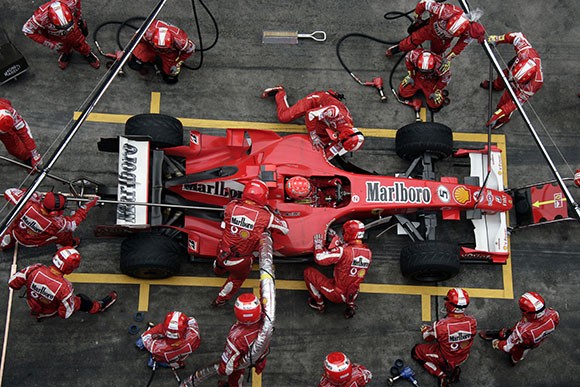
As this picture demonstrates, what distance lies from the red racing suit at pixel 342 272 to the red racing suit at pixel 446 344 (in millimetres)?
1176

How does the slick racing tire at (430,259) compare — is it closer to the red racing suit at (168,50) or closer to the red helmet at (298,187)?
the red helmet at (298,187)

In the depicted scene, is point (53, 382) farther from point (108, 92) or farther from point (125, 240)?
point (108, 92)

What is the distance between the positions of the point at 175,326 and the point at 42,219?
227 centimetres

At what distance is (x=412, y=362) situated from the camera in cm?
945

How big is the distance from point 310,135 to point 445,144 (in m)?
2.00

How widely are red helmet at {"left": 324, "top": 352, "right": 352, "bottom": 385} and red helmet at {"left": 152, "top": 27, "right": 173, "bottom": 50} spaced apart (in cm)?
493

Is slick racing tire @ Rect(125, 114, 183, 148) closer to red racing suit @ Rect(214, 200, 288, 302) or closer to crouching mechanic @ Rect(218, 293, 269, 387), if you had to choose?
red racing suit @ Rect(214, 200, 288, 302)

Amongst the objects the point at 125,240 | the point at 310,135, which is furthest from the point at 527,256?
the point at 125,240

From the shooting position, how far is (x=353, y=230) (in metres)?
8.58

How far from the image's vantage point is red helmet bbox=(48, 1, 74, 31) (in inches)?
359

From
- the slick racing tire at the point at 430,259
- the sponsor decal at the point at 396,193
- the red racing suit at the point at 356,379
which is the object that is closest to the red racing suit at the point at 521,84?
the sponsor decal at the point at 396,193

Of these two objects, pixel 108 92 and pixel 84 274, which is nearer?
pixel 84 274

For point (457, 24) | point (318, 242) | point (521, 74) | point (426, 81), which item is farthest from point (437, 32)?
point (318, 242)

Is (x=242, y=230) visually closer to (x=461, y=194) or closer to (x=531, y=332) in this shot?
(x=461, y=194)
